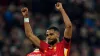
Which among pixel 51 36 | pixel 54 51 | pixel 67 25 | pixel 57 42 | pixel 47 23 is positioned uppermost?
pixel 67 25

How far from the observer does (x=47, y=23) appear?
1259 cm

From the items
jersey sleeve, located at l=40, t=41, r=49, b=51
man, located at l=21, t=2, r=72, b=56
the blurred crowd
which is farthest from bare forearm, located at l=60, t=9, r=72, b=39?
the blurred crowd

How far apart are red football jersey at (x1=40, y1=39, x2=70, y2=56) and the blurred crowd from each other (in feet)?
14.9

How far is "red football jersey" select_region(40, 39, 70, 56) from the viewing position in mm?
6438

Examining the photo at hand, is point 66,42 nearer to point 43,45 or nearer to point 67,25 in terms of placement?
point 67,25

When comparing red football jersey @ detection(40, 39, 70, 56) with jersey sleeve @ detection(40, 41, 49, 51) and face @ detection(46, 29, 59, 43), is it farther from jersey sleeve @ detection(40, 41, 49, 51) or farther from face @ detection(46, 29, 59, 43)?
face @ detection(46, 29, 59, 43)

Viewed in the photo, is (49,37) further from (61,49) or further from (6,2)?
(6,2)

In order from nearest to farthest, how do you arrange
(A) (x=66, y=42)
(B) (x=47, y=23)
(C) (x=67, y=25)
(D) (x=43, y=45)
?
(C) (x=67, y=25)
(A) (x=66, y=42)
(D) (x=43, y=45)
(B) (x=47, y=23)

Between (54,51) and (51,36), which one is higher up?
(51,36)

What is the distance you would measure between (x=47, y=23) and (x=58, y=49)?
20.0 ft

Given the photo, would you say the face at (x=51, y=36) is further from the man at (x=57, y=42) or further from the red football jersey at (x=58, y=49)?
the red football jersey at (x=58, y=49)

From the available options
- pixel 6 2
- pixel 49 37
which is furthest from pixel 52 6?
pixel 49 37

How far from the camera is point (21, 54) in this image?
11.5m

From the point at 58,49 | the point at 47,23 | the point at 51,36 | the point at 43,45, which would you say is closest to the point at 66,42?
the point at 58,49
